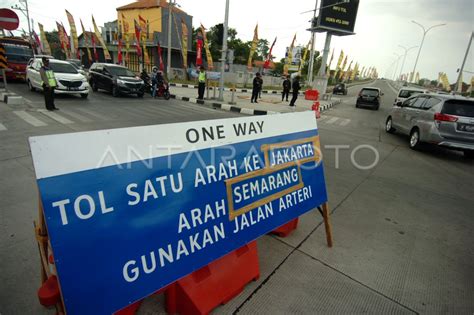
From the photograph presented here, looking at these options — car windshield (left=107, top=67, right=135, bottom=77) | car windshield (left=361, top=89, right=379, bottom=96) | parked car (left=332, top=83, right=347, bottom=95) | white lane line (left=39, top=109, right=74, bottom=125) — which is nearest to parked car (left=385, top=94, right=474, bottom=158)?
white lane line (left=39, top=109, right=74, bottom=125)

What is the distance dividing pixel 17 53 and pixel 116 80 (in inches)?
273

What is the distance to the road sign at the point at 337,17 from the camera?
18.9 m

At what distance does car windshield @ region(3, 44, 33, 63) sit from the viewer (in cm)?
1438

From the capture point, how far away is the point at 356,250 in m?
2.87

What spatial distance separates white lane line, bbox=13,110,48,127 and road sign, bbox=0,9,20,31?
291 cm

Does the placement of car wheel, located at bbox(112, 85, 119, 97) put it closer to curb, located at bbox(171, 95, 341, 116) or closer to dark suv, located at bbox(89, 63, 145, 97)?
dark suv, located at bbox(89, 63, 145, 97)

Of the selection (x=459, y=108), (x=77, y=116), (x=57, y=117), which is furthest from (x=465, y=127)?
(x=57, y=117)

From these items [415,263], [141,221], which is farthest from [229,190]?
[415,263]

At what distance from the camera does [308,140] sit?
2.77m

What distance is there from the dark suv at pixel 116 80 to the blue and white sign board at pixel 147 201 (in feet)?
41.6

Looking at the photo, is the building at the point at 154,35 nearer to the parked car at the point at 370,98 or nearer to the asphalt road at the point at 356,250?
the parked car at the point at 370,98

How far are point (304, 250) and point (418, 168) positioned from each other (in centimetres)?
478

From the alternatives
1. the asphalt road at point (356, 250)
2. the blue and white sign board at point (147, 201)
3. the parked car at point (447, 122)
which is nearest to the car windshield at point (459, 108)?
the parked car at point (447, 122)

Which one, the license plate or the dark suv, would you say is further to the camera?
the dark suv
